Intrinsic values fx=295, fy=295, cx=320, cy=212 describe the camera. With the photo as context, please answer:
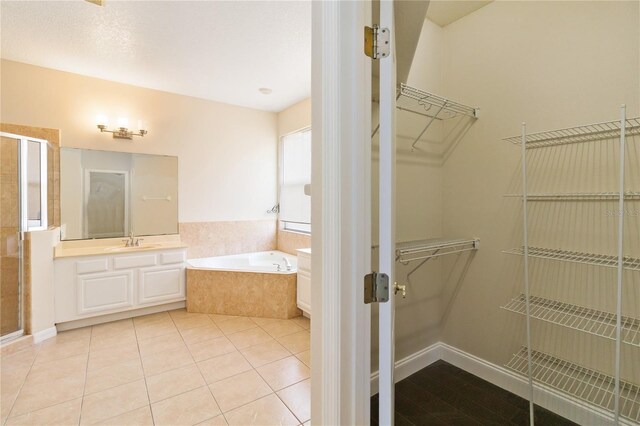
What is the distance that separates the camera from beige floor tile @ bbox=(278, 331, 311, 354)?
8.63ft

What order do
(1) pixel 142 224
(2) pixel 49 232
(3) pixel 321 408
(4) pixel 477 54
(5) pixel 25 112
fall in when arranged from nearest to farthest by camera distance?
(3) pixel 321 408, (4) pixel 477 54, (2) pixel 49 232, (5) pixel 25 112, (1) pixel 142 224

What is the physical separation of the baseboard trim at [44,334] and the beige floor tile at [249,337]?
171 cm

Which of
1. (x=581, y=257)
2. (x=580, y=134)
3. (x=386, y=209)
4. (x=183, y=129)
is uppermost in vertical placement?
(x=183, y=129)

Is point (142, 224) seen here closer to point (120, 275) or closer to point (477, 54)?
point (120, 275)

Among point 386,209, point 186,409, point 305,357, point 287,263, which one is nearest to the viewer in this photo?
point 386,209

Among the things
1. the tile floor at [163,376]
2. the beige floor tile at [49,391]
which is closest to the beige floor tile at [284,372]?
the tile floor at [163,376]

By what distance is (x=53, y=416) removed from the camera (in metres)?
1.78

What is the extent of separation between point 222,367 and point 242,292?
113cm

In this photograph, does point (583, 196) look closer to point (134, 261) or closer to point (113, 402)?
point (113, 402)

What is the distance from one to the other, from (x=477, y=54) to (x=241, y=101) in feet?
10.1

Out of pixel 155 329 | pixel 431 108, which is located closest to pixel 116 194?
pixel 155 329

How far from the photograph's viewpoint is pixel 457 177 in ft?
7.29

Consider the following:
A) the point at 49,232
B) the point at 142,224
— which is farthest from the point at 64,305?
the point at 142,224

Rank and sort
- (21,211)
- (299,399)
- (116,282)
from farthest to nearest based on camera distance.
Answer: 1. (116,282)
2. (21,211)
3. (299,399)
